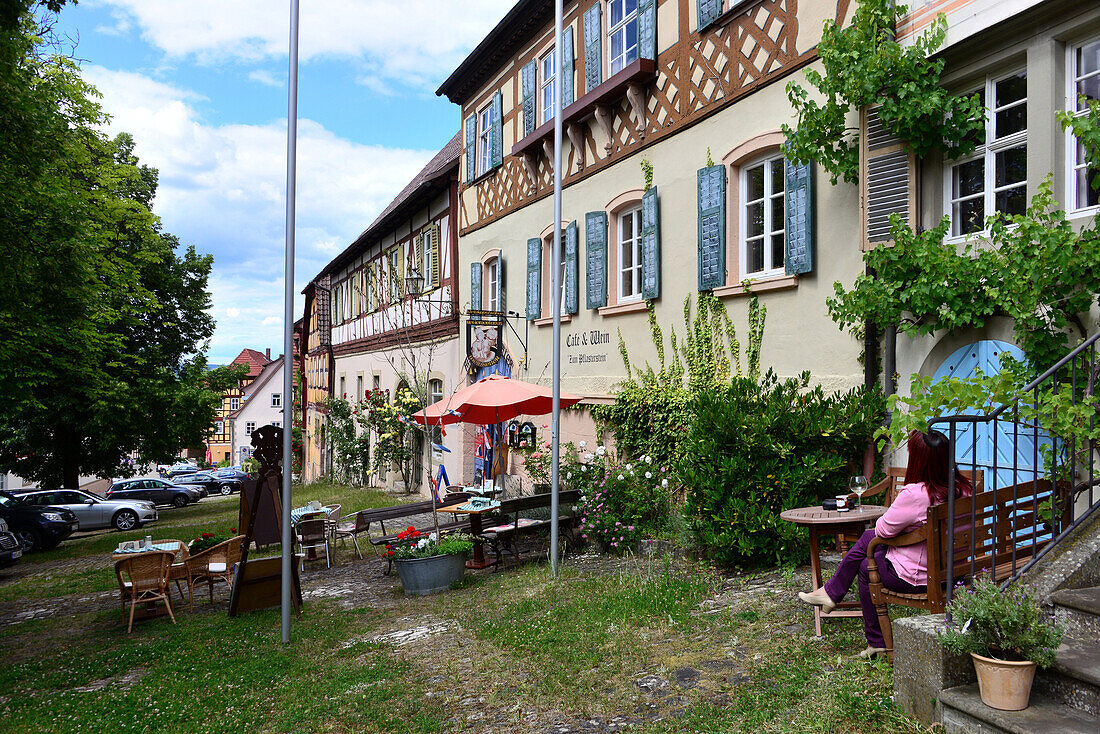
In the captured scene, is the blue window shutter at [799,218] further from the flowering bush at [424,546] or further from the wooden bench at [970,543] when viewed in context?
the flowering bush at [424,546]

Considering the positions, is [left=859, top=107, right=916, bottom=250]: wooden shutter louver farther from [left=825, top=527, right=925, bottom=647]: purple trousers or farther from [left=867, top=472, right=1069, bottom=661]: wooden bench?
[left=825, top=527, right=925, bottom=647]: purple trousers

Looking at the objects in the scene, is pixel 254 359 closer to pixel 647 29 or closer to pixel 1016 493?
pixel 647 29

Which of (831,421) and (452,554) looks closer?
(831,421)

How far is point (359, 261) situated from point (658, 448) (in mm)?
20061

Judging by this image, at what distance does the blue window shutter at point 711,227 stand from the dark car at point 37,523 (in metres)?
17.0

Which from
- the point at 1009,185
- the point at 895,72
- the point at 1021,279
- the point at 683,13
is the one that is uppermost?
the point at 683,13

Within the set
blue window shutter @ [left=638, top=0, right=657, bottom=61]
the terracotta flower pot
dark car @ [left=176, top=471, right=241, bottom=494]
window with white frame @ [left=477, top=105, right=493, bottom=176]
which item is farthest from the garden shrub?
dark car @ [left=176, top=471, right=241, bottom=494]

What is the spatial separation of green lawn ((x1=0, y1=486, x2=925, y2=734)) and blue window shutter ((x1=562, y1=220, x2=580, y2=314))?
5081mm

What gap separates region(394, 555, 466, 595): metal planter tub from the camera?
859 cm

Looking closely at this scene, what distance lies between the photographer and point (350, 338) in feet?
92.4

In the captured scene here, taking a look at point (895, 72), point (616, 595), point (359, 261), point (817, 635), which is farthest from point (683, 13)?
point (359, 261)

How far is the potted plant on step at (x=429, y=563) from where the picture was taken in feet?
28.2

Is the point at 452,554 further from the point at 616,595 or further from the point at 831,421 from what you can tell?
Answer: the point at 831,421

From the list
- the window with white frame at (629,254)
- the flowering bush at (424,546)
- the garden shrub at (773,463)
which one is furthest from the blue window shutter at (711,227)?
the flowering bush at (424,546)
